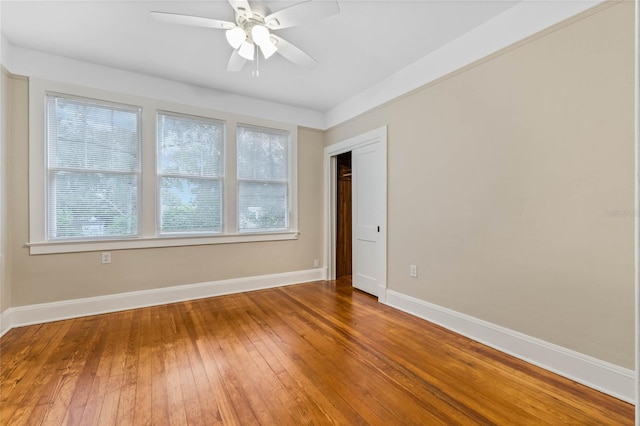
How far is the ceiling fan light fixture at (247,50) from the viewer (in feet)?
7.09

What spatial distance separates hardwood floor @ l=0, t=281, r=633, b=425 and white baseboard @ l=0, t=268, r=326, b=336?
5.4 inches

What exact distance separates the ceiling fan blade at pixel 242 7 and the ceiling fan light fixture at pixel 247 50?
20 cm

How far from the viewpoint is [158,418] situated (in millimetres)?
1509

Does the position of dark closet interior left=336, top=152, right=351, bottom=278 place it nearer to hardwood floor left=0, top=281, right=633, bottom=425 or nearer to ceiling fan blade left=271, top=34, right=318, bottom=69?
hardwood floor left=0, top=281, right=633, bottom=425

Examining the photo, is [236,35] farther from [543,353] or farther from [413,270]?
[543,353]

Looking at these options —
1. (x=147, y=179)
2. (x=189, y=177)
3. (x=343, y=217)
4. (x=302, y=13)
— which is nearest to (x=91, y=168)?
(x=147, y=179)

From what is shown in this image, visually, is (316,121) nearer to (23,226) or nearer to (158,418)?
(23,226)

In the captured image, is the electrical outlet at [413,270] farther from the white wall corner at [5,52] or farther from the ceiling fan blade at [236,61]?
the white wall corner at [5,52]

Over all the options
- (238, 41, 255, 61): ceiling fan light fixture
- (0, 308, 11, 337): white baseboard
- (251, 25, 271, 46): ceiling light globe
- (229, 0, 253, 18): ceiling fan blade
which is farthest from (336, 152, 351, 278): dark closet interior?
(0, 308, 11, 337): white baseboard

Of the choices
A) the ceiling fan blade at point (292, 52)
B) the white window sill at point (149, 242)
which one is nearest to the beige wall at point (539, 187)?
the ceiling fan blade at point (292, 52)

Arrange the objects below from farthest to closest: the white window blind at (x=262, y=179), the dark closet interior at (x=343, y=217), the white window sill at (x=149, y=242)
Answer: the dark closet interior at (x=343, y=217) → the white window blind at (x=262, y=179) → the white window sill at (x=149, y=242)

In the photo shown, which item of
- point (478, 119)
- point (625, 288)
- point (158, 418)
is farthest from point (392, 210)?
point (158, 418)

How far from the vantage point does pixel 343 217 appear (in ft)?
15.5

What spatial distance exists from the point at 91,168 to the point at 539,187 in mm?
4273
